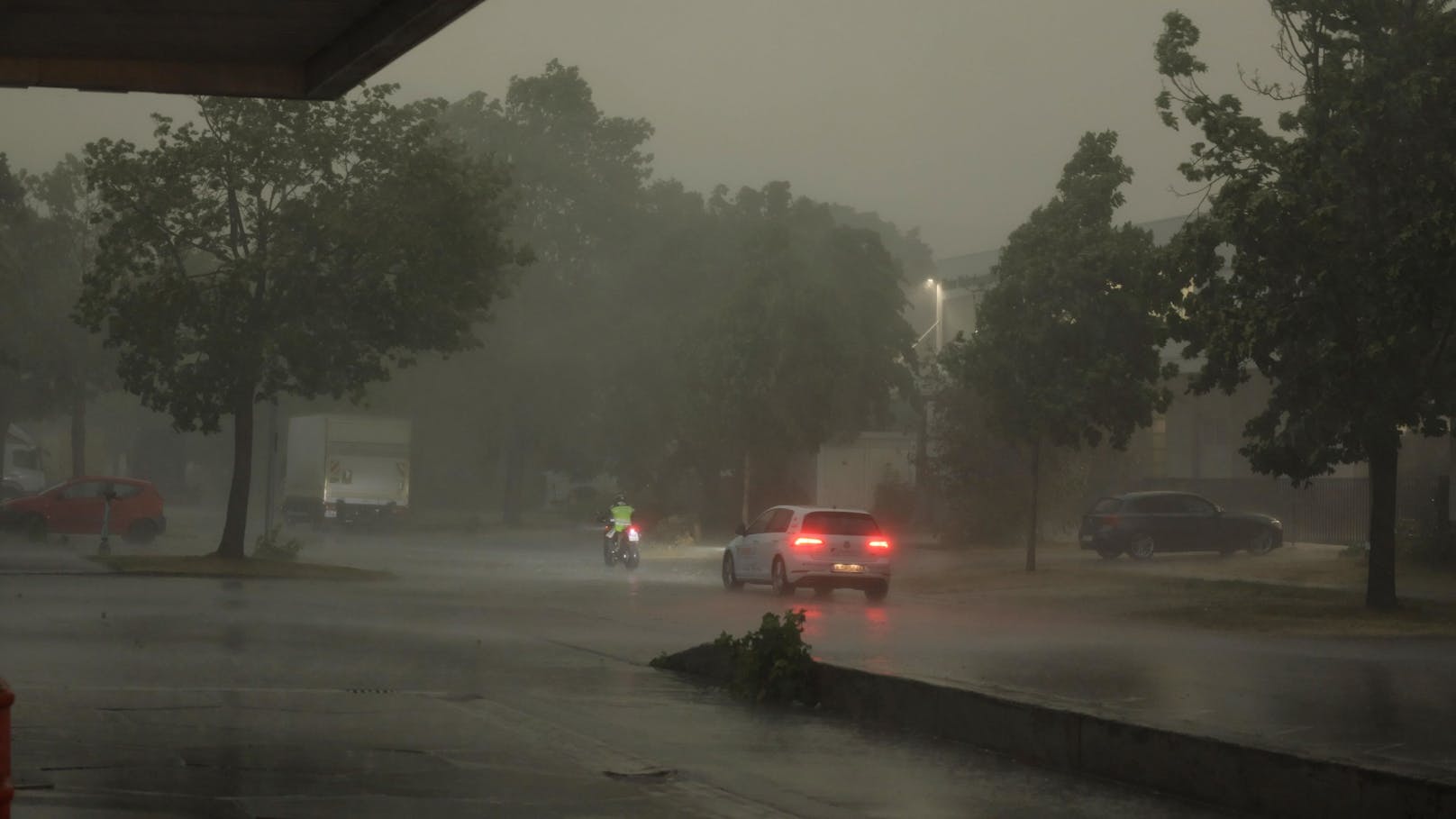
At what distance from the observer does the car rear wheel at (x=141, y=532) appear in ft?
157

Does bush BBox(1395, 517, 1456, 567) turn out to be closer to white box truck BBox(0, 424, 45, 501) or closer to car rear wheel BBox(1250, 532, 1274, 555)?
car rear wheel BBox(1250, 532, 1274, 555)

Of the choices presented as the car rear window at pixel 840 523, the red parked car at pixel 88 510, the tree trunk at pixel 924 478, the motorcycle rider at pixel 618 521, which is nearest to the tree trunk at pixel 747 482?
the tree trunk at pixel 924 478

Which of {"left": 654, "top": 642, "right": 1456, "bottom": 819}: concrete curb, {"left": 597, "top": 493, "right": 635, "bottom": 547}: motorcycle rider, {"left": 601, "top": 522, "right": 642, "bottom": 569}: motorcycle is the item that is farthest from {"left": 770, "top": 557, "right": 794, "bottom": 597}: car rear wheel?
{"left": 654, "top": 642, "right": 1456, "bottom": 819}: concrete curb

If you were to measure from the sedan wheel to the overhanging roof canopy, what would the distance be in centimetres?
1696

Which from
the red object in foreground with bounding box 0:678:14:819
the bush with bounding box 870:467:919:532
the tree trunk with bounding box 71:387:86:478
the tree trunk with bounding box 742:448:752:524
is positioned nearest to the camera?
the red object in foreground with bounding box 0:678:14:819

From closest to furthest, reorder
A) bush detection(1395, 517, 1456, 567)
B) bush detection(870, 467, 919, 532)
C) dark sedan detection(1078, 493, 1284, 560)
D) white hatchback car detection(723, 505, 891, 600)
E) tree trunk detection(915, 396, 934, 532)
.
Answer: white hatchback car detection(723, 505, 891, 600)
bush detection(1395, 517, 1456, 567)
dark sedan detection(1078, 493, 1284, 560)
tree trunk detection(915, 396, 934, 532)
bush detection(870, 467, 919, 532)

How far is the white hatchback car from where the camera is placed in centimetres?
3138

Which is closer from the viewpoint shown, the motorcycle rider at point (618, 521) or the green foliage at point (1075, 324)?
the green foliage at point (1075, 324)

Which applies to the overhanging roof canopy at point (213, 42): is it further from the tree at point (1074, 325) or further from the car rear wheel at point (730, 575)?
the tree at point (1074, 325)

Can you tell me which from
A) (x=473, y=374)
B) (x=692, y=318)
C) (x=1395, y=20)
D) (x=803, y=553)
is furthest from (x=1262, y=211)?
(x=473, y=374)

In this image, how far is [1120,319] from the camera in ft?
120

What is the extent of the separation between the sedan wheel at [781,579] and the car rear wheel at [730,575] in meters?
1.84

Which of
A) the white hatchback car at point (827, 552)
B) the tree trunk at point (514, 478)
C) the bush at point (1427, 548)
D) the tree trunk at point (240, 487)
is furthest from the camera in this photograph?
the tree trunk at point (514, 478)

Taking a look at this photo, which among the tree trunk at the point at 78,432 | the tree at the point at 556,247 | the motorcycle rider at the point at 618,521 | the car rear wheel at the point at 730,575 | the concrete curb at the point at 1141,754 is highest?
the tree at the point at 556,247
